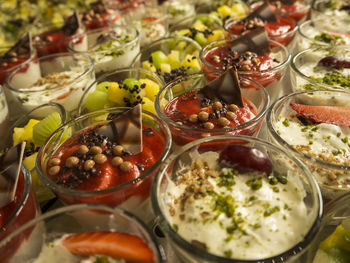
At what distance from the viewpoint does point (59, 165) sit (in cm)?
133

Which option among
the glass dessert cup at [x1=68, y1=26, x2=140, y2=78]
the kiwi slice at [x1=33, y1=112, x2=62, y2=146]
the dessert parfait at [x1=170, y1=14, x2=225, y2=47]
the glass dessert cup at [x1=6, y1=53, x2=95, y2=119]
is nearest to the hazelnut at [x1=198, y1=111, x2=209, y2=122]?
the kiwi slice at [x1=33, y1=112, x2=62, y2=146]

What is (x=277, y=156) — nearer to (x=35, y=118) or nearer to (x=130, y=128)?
(x=130, y=128)

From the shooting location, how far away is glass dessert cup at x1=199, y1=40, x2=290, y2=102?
5.89ft

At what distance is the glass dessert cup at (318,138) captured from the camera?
121 centimetres

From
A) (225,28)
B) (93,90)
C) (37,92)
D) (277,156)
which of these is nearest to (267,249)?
(277,156)

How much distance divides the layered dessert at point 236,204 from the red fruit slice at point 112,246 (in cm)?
12

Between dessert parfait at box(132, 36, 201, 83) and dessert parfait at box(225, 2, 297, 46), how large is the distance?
1.17 feet

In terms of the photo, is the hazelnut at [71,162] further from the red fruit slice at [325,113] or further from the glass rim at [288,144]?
the red fruit slice at [325,113]

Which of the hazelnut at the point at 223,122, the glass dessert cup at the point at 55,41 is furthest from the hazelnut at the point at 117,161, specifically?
the glass dessert cup at the point at 55,41

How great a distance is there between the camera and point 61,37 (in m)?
2.85

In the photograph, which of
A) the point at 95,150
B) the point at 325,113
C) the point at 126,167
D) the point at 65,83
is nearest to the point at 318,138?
the point at 325,113

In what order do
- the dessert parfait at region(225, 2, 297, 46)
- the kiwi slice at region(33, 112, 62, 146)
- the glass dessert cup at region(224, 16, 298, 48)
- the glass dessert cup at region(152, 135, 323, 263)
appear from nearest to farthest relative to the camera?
the glass dessert cup at region(152, 135, 323, 263), the kiwi slice at region(33, 112, 62, 146), the glass dessert cup at region(224, 16, 298, 48), the dessert parfait at region(225, 2, 297, 46)

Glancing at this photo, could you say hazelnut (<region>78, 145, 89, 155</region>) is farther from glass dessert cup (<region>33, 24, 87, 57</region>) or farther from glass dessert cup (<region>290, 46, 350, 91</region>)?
glass dessert cup (<region>33, 24, 87, 57</region>)

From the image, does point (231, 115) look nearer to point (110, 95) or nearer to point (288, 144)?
point (288, 144)
